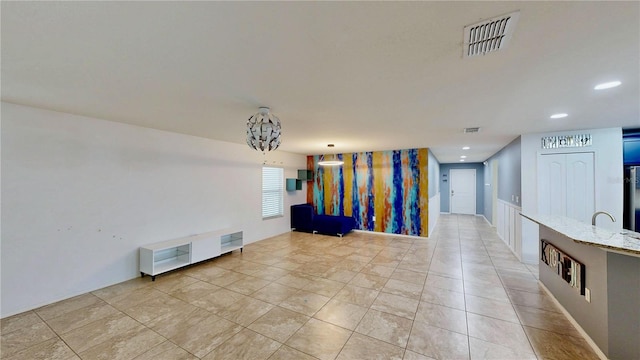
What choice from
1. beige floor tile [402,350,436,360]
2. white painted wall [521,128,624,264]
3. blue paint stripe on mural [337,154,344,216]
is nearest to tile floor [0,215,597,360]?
beige floor tile [402,350,436,360]

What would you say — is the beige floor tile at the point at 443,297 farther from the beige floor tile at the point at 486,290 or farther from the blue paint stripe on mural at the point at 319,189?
the blue paint stripe on mural at the point at 319,189

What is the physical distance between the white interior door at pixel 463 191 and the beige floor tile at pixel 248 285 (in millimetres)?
9686

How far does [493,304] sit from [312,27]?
358cm

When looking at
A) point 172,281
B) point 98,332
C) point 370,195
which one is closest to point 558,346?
point 98,332

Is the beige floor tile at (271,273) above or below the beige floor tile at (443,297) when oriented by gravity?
below

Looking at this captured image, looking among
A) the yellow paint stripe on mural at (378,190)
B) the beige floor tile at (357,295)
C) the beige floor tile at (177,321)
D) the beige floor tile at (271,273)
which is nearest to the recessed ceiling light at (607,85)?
the beige floor tile at (357,295)

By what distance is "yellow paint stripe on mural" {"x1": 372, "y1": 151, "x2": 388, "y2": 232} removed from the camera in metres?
6.82

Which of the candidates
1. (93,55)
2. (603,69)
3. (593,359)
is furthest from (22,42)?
(593,359)

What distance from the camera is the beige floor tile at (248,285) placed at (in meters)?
3.32

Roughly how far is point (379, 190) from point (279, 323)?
16.3ft

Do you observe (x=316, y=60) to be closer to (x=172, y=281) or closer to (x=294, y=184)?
(x=172, y=281)

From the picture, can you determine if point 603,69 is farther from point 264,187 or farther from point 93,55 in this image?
point 264,187

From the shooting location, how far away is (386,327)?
2.46 m

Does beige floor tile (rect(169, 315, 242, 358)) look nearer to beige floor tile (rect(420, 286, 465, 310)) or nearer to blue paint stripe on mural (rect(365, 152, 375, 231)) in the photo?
beige floor tile (rect(420, 286, 465, 310))
